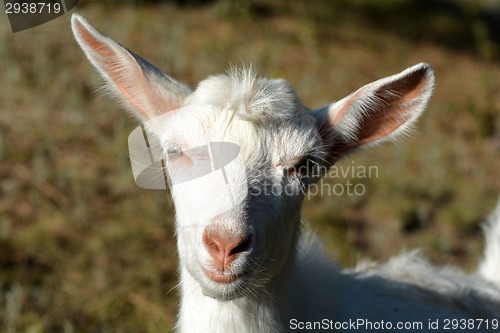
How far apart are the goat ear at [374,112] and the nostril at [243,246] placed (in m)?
0.88

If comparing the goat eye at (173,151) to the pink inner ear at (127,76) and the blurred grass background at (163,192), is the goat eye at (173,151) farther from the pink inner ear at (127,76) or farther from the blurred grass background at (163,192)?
the blurred grass background at (163,192)

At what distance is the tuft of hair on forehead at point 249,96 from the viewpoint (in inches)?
151

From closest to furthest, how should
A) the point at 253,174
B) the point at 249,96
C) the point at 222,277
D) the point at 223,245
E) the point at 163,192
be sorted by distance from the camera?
the point at 223,245
the point at 222,277
the point at 253,174
the point at 249,96
the point at 163,192

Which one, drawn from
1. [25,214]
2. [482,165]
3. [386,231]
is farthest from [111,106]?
[482,165]

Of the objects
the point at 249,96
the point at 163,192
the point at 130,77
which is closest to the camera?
the point at 249,96

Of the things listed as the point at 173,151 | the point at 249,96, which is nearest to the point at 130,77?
the point at 173,151

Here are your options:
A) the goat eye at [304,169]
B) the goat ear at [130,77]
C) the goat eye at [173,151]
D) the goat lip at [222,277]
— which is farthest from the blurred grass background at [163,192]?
the goat lip at [222,277]

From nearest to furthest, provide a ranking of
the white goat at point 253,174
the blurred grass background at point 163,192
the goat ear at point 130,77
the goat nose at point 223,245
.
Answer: the goat nose at point 223,245 → the white goat at point 253,174 → the goat ear at point 130,77 → the blurred grass background at point 163,192

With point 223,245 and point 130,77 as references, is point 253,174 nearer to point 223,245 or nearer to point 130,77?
point 223,245

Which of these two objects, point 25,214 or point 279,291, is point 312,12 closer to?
point 25,214

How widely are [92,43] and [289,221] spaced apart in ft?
4.18

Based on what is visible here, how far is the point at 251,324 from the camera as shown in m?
3.91

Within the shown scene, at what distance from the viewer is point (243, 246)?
3.48 m

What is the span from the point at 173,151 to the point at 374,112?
1.04m
